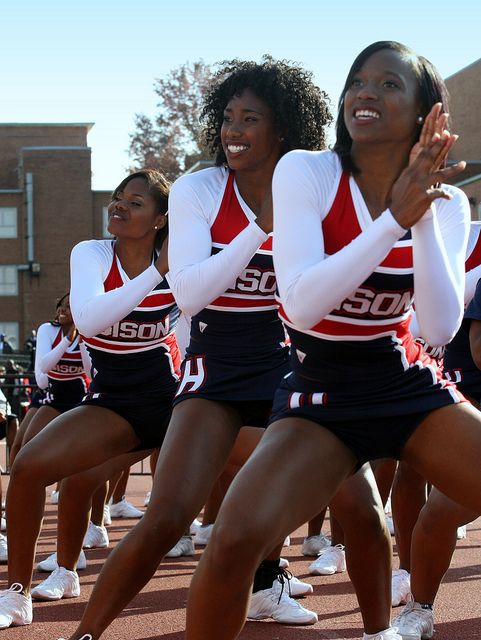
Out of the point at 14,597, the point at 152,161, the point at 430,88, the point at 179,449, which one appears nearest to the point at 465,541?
the point at 14,597

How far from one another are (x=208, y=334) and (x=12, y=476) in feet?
4.01

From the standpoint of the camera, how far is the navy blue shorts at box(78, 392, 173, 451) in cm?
561

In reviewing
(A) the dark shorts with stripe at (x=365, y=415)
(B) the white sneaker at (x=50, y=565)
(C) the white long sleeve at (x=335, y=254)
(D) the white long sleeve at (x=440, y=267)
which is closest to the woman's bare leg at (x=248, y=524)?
(A) the dark shorts with stripe at (x=365, y=415)

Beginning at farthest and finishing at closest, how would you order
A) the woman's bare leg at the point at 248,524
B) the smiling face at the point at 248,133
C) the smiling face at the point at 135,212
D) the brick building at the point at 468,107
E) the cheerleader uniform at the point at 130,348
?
the brick building at the point at 468,107 → the smiling face at the point at 135,212 → the cheerleader uniform at the point at 130,348 → the smiling face at the point at 248,133 → the woman's bare leg at the point at 248,524

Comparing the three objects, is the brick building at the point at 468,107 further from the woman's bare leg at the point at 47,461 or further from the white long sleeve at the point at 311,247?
the white long sleeve at the point at 311,247

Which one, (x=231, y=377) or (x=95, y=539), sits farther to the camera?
(x=95, y=539)

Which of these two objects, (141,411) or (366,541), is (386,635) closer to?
(366,541)

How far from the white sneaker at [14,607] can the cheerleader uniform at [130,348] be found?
92cm

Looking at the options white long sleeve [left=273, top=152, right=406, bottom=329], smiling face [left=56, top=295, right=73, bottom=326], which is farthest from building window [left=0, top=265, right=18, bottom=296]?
white long sleeve [left=273, top=152, right=406, bottom=329]

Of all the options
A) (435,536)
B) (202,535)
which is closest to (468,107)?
(202,535)

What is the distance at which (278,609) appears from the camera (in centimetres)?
567

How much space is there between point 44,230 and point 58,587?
49307mm

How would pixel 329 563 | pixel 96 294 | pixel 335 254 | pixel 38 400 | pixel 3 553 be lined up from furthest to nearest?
pixel 38 400 < pixel 3 553 < pixel 329 563 < pixel 96 294 < pixel 335 254

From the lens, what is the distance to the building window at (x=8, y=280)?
179 feet
